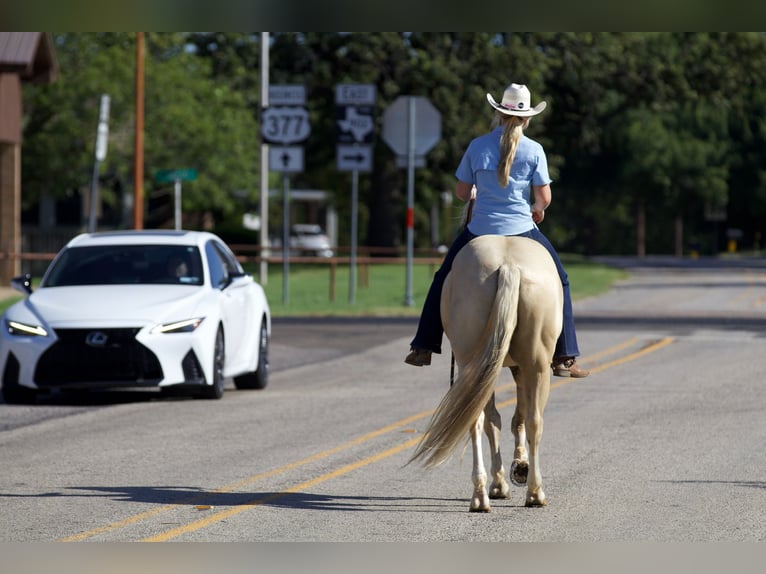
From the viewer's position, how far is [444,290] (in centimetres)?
918

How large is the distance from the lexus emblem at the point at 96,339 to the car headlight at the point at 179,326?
434 millimetres

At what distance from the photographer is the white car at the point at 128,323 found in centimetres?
1450

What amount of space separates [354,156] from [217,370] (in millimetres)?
14632

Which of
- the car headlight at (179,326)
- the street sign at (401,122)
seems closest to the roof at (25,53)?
the street sign at (401,122)

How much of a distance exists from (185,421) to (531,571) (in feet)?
22.5

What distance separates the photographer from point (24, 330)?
14.6 metres

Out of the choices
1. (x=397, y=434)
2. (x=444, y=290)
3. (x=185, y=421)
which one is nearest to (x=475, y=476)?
(x=444, y=290)

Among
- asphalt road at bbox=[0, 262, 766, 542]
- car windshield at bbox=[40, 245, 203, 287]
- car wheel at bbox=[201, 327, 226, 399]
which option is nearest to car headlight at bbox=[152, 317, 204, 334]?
car wheel at bbox=[201, 327, 226, 399]

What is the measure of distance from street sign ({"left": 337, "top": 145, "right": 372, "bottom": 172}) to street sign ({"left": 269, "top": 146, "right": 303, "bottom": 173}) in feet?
2.65

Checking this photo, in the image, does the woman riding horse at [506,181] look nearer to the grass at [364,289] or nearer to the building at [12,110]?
the grass at [364,289]

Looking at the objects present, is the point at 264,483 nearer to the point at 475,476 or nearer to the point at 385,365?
the point at 475,476

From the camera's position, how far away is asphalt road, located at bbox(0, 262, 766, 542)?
28.1ft

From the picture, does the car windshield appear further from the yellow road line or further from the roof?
the roof

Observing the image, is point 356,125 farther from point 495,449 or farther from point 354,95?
point 495,449
